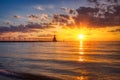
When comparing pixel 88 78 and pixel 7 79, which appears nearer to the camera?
pixel 7 79

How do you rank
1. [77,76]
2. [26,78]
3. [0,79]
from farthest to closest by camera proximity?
[77,76] → [26,78] → [0,79]

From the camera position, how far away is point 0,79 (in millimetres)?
28812

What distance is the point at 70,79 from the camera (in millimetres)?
31172

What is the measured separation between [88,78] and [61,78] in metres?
3.74

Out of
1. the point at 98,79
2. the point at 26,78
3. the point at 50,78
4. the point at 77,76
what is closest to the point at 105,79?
the point at 98,79

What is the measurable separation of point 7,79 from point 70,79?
841 centimetres

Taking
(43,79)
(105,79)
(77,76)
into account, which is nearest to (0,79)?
(43,79)

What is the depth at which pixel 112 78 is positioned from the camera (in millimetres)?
31266

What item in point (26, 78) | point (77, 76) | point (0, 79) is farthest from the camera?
point (77, 76)

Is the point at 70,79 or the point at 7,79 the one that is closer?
the point at 7,79

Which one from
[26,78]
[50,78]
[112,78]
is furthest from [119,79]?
[26,78]

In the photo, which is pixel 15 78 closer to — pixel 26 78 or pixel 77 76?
pixel 26 78

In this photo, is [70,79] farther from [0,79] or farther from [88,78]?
[0,79]

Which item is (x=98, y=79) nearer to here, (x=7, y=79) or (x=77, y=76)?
(x=77, y=76)
